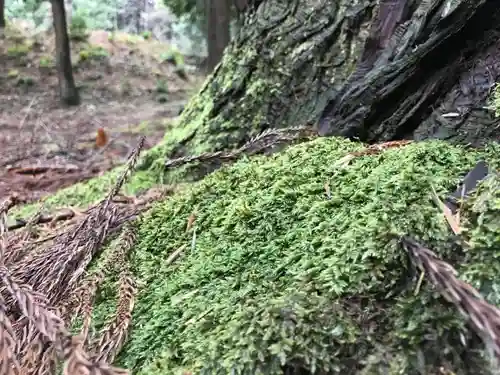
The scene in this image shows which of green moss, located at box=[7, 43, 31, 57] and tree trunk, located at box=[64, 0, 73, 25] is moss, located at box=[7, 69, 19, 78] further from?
tree trunk, located at box=[64, 0, 73, 25]

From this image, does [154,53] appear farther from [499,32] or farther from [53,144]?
[499,32]

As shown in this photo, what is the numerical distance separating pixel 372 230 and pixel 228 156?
949mm

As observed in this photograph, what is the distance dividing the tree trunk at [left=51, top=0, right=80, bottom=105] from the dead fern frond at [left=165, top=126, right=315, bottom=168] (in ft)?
32.5

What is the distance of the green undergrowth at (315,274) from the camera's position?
3.10 ft

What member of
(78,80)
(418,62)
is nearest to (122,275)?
(418,62)

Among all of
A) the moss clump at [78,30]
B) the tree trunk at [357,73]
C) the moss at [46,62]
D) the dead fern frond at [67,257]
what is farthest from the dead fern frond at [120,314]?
the moss clump at [78,30]

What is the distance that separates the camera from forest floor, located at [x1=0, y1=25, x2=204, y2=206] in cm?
457

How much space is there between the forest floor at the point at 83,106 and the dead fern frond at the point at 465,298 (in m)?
3.17

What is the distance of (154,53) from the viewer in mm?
16609

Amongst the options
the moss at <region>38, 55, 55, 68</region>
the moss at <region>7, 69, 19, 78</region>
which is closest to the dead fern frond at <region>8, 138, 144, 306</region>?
the moss at <region>7, 69, 19, 78</region>

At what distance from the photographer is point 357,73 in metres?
2.03

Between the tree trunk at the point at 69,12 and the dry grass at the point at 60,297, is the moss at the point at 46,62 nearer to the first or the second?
the tree trunk at the point at 69,12

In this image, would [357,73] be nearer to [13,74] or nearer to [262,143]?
[262,143]

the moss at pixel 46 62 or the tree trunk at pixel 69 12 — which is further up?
the tree trunk at pixel 69 12
